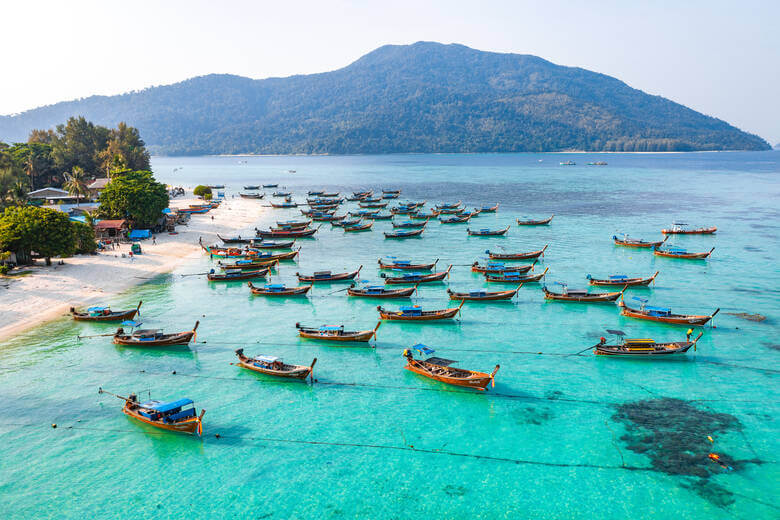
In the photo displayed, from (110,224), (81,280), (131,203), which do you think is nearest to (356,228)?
(131,203)

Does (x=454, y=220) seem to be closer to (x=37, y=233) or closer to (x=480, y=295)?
(x=480, y=295)

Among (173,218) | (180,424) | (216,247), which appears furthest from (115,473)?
(173,218)

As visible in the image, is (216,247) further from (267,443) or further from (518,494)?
(518,494)

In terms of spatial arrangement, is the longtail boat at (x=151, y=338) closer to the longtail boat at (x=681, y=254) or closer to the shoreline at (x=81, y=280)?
the shoreline at (x=81, y=280)

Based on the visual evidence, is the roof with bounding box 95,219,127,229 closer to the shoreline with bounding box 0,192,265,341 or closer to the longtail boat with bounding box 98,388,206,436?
the shoreline with bounding box 0,192,265,341

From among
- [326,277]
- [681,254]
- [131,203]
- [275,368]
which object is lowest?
[275,368]

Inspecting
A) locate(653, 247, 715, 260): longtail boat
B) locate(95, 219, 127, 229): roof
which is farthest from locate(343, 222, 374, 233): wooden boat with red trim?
locate(653, 247, 715, 260): longtail boat
